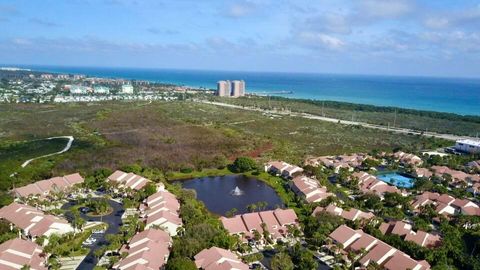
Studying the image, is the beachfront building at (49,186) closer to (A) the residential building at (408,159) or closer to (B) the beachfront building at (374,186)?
(B) the beachfront building at (374,186)

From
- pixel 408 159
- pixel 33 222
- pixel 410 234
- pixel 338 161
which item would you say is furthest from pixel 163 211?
pixel 408 159

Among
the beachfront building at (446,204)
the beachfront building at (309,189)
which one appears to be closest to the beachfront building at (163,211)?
the beachfront building at (309,189)

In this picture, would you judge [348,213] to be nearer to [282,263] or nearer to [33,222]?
[282,263]

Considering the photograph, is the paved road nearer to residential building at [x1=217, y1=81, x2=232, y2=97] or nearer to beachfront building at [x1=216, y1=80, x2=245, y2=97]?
residential building at [x1=217, y1=81, x2=232, y2=97]

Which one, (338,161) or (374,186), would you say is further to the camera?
(338,161)

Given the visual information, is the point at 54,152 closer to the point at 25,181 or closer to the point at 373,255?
the point at 25,181

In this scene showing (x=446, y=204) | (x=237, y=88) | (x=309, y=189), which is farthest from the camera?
(x=237, y=88)

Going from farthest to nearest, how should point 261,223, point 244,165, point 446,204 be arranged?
point 244,165 → point 446,204 → point 261,223
